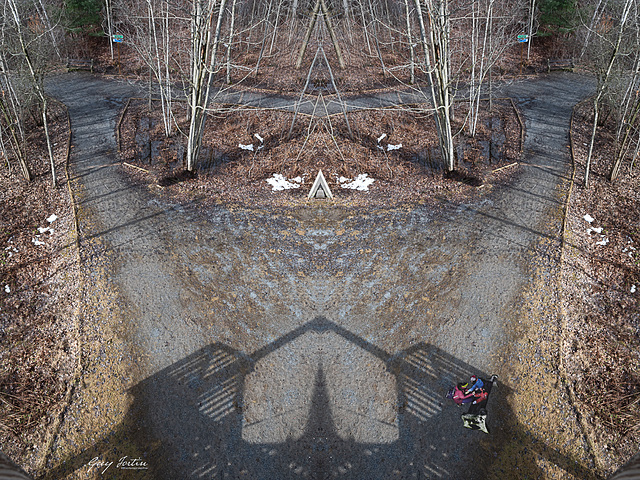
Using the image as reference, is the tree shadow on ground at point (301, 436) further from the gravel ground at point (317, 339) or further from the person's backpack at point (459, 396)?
the person's backpack at point (459, 396)

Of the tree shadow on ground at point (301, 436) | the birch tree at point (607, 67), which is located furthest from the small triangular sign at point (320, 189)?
the birch tree at point (607, 67)

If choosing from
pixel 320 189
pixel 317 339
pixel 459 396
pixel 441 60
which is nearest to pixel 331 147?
pixel 320 189

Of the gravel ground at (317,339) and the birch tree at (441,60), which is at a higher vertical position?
the birch tree at (441,60)

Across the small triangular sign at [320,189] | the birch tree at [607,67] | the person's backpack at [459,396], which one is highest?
the birch tree at [607,67]

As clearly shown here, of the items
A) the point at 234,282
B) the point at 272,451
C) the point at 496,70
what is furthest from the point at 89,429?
the point at 496,70

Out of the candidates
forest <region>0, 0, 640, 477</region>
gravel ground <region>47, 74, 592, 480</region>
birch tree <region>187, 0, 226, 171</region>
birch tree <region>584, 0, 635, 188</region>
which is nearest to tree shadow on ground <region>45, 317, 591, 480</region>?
gravel ground <region>47, 74, 592, 480</region>

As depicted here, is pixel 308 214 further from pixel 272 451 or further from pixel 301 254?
pixel 272 451

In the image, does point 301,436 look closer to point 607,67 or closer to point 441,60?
point 441,60
